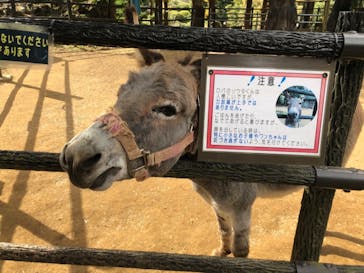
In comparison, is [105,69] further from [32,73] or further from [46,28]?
[46,28]

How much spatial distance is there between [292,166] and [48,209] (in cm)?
336

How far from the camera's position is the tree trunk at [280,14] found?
10.6 meters

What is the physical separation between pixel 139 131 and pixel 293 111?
72 centimetres

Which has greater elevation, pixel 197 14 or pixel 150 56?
pixel 197 14

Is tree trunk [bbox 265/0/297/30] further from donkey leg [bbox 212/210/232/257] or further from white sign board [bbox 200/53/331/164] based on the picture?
white sign board [bbox 200/53/331/164]

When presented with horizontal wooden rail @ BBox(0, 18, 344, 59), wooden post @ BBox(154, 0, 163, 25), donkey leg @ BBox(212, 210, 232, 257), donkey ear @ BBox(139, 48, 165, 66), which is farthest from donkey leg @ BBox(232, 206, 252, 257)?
wooden post @ BBox(154, 0, 163, 25)

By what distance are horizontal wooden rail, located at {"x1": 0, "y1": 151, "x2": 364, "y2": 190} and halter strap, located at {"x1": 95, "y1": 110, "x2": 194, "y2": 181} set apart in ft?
0.43

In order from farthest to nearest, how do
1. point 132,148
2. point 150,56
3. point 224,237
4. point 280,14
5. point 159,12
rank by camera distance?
point 159,12
point 280,14
point 224,237
point 150,56
point 132,148

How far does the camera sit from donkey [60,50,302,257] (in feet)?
4.81

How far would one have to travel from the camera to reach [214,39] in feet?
4.97

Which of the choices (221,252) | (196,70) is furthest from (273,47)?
(221,252)

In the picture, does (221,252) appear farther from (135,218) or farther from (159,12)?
(159,12)

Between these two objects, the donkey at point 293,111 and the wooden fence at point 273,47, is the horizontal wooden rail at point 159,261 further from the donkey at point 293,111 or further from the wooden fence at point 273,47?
the donkey at point 293,111

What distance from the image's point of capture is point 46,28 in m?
1.57
